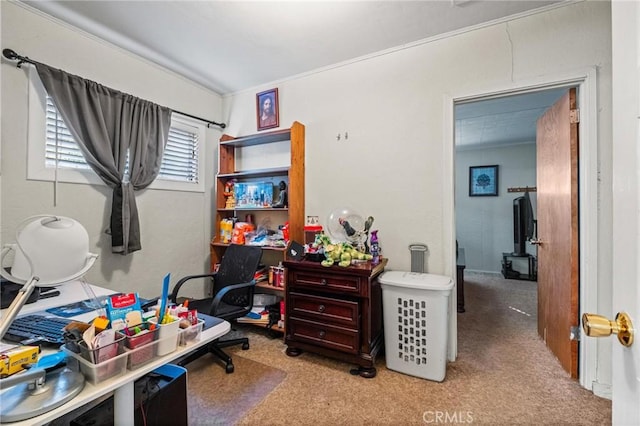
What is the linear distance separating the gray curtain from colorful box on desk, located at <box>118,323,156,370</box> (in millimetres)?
1705

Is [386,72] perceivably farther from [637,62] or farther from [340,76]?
[637,62]

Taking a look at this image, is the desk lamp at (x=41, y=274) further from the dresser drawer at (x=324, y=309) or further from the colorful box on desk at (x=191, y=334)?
the dresser drawer at (x=324, y=309)

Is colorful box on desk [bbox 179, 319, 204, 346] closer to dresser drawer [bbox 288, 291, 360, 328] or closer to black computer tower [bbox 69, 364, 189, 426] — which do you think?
black computer tower [bbox 69, 364, 189, 426]

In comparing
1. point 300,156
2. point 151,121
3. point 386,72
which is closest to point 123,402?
point 300,156

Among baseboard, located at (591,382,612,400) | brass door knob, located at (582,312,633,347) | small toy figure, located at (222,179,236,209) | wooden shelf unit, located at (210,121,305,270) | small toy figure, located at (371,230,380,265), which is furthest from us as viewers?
small toy figure, located at (222,179,236,209)

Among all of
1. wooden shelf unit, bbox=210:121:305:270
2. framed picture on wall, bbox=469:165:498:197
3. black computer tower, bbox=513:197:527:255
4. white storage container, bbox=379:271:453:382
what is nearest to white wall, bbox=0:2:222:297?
wooden shelf unit, bbox=210:121:305:270

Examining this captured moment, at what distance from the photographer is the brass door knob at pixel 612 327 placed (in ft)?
1.68

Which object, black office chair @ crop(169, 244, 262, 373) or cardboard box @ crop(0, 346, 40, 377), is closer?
cardboard box @ crop(0, 346, 40, 377)

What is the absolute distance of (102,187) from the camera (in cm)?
223

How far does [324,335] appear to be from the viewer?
2.05 m

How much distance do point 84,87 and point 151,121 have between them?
51cm

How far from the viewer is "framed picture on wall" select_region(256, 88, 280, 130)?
2.84 metres

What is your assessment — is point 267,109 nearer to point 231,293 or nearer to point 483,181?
point 231,293

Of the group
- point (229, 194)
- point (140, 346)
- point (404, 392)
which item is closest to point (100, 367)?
point (140, 346)
